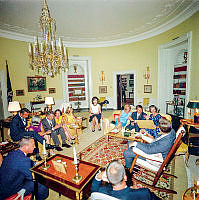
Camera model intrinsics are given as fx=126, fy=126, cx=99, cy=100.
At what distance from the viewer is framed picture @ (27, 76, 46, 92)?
8363 mm

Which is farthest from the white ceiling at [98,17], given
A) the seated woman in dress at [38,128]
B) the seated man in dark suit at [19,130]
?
the seated woman in dress at [38,128]

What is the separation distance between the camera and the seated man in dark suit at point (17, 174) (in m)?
1.79

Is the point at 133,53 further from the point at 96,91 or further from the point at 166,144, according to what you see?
the point at 166,144

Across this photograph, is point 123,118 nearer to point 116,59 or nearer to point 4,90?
point 116,59

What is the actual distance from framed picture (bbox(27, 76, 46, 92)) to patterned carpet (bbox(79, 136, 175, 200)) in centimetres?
613

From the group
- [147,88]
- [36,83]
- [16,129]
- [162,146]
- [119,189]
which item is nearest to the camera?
[119,189]

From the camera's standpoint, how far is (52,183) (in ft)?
6.73

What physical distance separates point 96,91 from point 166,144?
8.18m

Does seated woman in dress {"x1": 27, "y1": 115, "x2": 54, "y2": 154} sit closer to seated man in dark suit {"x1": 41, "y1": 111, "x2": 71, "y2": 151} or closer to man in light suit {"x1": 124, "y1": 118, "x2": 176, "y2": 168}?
seated man in dark suit {"x1": 41, "y1": 111, "x2": 71, "y2": 151}

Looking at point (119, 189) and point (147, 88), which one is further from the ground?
point (147, 88)

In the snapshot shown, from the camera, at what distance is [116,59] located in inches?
387

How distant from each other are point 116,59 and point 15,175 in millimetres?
9421

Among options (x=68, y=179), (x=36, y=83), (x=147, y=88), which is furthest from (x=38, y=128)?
(x=147, y=88)

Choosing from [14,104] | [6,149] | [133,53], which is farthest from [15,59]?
[133,53]
